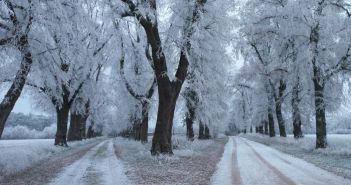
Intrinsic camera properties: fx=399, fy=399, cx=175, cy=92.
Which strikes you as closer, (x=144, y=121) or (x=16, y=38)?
(x=16, y=38)

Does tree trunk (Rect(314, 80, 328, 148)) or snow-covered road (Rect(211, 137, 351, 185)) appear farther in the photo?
tree trunk (Rect(314, 80, 328, 148))

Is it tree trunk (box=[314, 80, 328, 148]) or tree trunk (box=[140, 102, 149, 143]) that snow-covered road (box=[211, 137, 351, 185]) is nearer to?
tree trunk (box=[314, 80, 328, 148])

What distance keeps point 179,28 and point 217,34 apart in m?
2.52

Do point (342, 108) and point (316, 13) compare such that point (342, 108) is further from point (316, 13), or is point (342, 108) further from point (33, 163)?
point (33, 163)

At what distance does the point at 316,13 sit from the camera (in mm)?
24938

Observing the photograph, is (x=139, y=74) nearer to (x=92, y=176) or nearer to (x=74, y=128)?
(x=74, y=128)

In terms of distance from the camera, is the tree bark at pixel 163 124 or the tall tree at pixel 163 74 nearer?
the tall tree at pixel 163 74

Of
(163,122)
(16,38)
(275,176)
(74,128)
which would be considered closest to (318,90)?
(163,122)

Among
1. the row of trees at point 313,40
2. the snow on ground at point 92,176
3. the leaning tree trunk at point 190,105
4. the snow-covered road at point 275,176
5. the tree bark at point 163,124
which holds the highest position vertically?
the row of trees at point 313,40

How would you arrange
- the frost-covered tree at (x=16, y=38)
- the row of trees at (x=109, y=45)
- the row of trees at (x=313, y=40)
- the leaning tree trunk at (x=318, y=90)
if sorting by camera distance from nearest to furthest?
the frost-covered tree at (x=16, y=38), the row of trees at (x=109, y=45), the row of trees at (x=313, y=40), the leaning tree trunk at (x=318, y=90)

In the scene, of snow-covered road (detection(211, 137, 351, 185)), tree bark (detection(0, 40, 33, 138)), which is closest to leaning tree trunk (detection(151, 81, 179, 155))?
snow-covered road (detection(211, 137, 351, 185))

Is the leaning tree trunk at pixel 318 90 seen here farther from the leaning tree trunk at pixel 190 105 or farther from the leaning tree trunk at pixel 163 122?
the leaning tree trunk at pixel 190 105

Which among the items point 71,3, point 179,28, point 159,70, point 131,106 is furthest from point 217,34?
point 131,106

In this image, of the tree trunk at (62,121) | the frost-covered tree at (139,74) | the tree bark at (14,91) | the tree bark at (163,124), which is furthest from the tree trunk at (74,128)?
the tree bark at (14,91)
